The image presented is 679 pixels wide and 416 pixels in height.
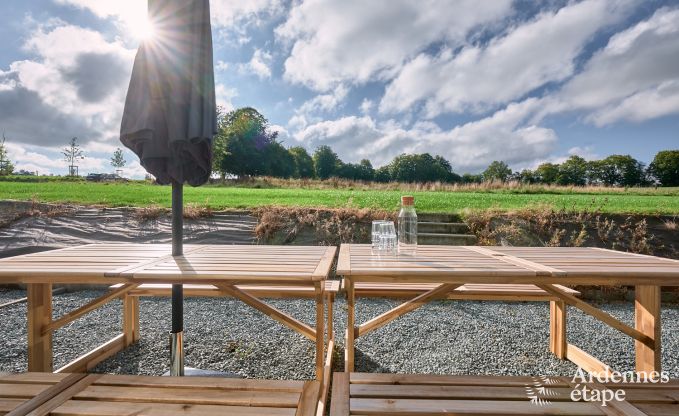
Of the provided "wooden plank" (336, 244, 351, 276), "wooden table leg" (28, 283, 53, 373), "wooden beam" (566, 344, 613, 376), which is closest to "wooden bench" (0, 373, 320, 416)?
"wooden plank" (336, 244, 351, 276)

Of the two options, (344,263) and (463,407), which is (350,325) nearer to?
(344,263)

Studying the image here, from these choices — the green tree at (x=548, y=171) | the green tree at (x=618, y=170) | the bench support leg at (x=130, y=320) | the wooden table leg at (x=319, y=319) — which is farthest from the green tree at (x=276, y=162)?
the green tree at (x=618, y=170)

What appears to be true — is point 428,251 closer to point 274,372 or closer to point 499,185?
point 274,372

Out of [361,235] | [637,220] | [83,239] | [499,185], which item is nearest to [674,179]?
[499,185]

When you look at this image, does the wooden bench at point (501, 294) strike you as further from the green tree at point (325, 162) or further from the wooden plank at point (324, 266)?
the green tree at point (325, 162)

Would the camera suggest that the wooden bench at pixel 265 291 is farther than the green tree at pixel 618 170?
No

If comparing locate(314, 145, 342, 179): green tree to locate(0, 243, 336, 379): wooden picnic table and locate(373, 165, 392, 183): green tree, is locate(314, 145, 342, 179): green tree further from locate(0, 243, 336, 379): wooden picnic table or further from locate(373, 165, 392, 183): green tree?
locate(0, 243, 336, 379): wooden picnic table

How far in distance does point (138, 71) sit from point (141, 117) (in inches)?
11.7

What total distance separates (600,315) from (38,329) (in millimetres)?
3631

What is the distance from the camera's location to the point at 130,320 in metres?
3.19

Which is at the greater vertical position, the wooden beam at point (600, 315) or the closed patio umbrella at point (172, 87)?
the closed patio umbrella at point (172, 87)

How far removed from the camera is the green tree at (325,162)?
67.3 metres

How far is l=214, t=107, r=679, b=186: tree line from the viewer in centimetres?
3819

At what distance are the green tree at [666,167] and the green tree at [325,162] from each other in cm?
5512
